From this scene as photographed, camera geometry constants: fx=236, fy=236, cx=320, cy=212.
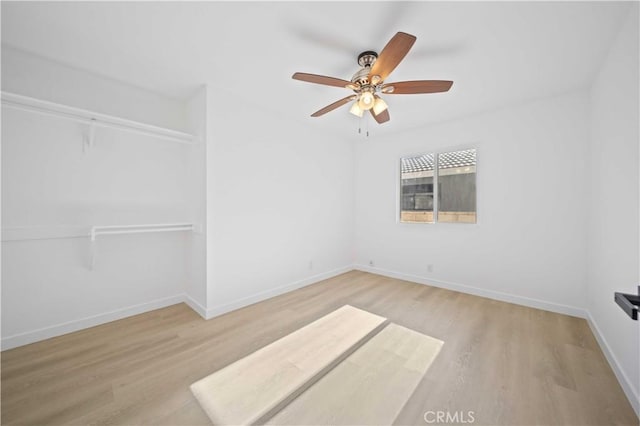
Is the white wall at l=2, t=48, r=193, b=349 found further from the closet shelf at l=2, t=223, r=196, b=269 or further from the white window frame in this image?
the white window frame

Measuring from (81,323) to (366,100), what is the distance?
3.59m

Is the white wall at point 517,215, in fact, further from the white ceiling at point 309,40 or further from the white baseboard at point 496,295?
the white ceiling at point 309,40

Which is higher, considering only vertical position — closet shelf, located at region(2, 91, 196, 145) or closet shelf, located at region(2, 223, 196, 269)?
closet shelf, located at region(2, 91, 196, 145)

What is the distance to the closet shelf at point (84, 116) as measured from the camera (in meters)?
1.93

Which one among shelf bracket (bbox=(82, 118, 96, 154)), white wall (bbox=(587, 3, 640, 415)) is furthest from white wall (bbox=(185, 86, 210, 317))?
white wall (bbox=(587, 3, 640, 415))

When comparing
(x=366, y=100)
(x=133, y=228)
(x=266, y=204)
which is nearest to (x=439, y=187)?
(x=366, y=100)

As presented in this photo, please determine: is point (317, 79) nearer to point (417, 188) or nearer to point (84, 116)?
point (84, 116)

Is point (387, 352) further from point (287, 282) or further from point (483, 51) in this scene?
point (483, 51)

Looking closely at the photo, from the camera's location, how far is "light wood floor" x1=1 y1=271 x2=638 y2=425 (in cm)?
→ 148

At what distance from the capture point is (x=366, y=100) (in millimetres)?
2158

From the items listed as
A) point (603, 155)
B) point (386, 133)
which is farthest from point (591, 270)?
point (386, 133)

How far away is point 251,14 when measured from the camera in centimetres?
171

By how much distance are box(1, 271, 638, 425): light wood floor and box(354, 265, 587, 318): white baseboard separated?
0.12 m

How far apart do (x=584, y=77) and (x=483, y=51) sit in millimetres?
1352
